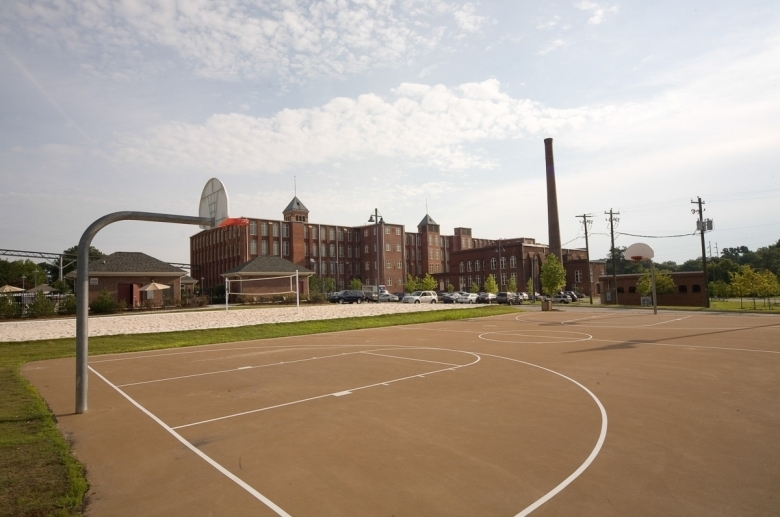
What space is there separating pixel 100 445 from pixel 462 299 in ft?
198

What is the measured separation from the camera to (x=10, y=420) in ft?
31.6

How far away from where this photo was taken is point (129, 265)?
52781mm

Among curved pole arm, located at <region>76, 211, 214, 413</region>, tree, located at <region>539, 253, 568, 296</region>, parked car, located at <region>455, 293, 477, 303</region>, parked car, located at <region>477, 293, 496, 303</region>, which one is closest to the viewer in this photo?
curved pole arm, located at <region>76, 211, 214, 413</region>

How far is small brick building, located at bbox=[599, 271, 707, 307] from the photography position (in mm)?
56031

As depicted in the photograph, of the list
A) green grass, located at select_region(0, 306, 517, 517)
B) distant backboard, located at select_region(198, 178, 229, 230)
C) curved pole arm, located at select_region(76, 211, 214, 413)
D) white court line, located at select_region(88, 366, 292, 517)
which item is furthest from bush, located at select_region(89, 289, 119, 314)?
white court line, located at select_region(88, 366, 292, 517)

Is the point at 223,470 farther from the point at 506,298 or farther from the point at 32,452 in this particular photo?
the point at 506,298

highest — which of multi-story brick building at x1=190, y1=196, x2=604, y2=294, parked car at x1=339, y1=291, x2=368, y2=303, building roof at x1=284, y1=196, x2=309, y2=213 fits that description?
building roof at x1=284, y1=196, x2=309, y2=213

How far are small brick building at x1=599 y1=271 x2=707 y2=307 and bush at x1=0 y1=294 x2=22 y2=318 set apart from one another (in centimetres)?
6296

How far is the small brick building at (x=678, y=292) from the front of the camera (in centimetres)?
5603

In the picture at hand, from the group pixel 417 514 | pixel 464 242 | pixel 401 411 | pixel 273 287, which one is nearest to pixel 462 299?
pixel 273 287

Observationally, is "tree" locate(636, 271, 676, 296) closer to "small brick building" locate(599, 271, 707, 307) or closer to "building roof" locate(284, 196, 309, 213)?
"small brick building" locate(599, 271, 707, 307)

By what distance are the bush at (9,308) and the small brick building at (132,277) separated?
1007 cm

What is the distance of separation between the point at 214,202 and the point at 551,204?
64517 millimetres

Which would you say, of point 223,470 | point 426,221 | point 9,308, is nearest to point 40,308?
point 9,308
